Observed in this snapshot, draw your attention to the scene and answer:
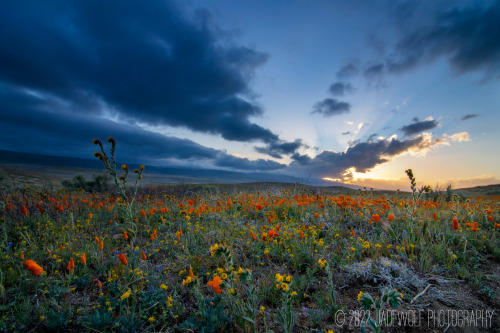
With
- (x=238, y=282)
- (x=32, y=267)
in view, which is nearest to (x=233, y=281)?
(x=238, y=282)

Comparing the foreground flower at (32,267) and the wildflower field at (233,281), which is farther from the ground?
the foreground flower at (32,267)

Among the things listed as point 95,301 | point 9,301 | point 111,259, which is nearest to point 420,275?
point 95,301

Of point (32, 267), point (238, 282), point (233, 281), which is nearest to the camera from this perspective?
point (32, 267)

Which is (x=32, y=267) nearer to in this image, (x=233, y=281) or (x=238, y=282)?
(x=233, y=281)

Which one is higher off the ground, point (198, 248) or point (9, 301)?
point (198, 248)

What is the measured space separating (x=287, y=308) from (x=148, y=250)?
336 cm

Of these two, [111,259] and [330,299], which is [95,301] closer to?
[111,259]

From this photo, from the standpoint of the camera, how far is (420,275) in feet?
10.6

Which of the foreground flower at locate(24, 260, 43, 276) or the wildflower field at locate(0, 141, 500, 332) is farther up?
the foreground flower at locate(24, 260, 43, 276)

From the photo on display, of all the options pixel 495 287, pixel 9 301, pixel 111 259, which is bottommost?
pixel 9 301

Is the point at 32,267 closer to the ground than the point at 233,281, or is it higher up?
higher up

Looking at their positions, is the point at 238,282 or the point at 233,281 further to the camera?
the point at 238,282

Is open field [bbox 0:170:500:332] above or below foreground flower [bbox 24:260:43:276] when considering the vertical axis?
below

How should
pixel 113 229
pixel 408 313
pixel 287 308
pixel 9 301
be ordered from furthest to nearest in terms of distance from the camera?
pixel 113 229, pixel 9 301, pixel 408 313, pixel 287 308
